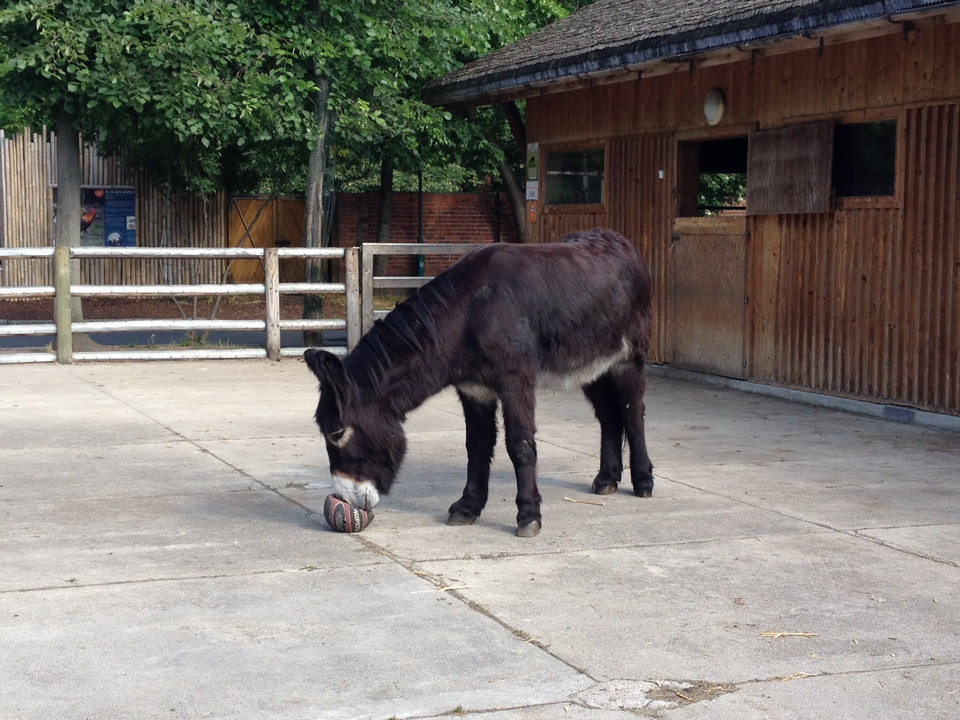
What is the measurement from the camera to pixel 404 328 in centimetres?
677

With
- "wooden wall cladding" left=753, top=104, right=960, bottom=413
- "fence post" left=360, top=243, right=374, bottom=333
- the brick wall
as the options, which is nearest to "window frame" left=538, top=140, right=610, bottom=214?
"fence post" left=360, top=243, right=374, bottom=333

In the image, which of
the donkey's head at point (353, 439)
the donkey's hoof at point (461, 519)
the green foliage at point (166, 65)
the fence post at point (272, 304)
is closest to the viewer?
the donkey's head at point (353, 439)

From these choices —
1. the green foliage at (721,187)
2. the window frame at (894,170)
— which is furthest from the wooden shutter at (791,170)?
the green foliage at (721,187)

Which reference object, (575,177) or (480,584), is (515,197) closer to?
(575,177)

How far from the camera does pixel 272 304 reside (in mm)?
15703

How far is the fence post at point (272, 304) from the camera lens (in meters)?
15.7

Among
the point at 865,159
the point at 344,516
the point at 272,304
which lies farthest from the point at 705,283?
the point at 344,516

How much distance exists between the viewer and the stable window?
15.2 metres

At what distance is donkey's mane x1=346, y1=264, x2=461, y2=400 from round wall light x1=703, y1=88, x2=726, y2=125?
6.89 m

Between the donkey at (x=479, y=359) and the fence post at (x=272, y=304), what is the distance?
28.2 ft

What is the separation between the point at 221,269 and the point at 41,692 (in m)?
21.2

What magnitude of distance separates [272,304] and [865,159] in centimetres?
742

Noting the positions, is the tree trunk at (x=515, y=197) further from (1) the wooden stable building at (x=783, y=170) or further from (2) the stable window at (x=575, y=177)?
(1) the wooden stable building at (x=783, y=170)

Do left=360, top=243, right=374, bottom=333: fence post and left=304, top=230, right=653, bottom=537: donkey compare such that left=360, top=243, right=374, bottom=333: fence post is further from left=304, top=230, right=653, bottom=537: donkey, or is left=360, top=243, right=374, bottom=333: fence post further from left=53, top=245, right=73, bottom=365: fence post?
left=304, top=230, right=653, bottom=537: donkey
